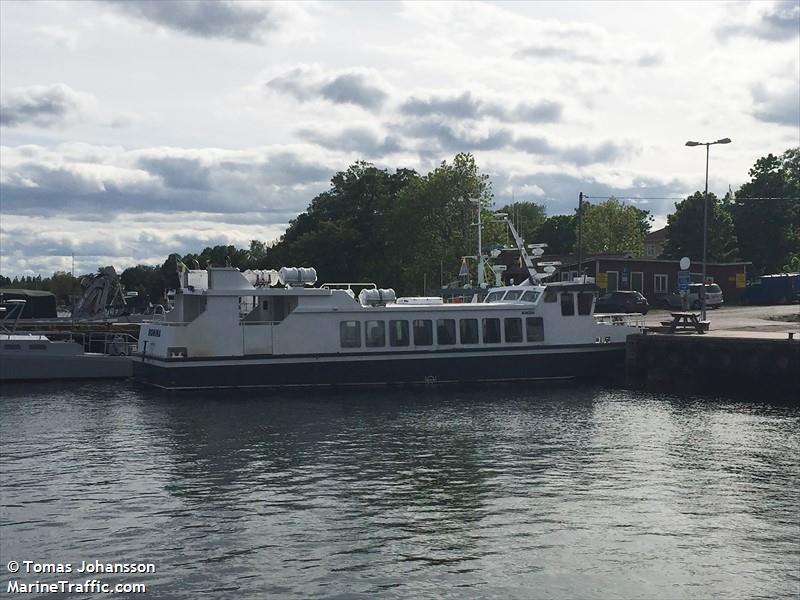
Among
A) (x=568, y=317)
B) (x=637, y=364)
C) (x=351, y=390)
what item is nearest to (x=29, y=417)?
(x=351, y=390)

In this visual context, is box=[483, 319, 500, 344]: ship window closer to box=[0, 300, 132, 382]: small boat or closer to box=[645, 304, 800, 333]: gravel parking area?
box=[645, 304, 800, 333]: gravel parking area

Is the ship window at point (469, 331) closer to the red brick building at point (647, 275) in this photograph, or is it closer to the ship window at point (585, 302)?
the ship window at point (585, 302)

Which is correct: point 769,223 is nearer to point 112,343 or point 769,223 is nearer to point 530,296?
point 530,296

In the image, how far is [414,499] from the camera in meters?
24.0

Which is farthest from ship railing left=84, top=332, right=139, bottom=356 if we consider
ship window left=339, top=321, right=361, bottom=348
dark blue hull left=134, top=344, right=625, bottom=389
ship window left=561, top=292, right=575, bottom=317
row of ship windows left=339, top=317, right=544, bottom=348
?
ship window left=561, top=292, right=575, bottom=317

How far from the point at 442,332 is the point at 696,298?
117 feet

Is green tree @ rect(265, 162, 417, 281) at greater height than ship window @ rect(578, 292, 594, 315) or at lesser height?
greater

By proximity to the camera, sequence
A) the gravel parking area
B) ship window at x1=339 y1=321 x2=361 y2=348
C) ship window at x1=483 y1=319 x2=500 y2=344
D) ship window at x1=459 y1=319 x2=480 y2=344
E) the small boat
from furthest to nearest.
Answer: the gravel parking area, the small boat, ship window at x1=483 y1=319 x2=500 y2=344, ship window at x1=459 y1=319 x2=480 y2=344, ship window at x1=339 y1=321 x2=361 y2=348

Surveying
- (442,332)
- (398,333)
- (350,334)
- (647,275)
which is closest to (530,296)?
(442,332)

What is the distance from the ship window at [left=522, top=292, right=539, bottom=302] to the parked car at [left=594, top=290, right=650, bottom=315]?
24.3 m

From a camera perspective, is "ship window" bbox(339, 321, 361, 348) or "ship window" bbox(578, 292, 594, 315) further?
"ship window" bbox(578, 292, 594, 315)

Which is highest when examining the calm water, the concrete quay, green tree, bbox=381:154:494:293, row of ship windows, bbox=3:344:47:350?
green tree, bbox=381:154:494:293

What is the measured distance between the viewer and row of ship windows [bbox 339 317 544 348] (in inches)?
1823

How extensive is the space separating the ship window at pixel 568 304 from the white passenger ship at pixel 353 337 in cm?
5
